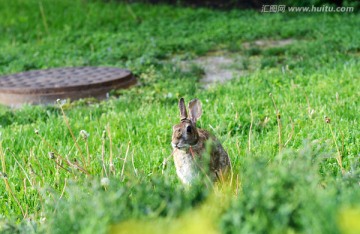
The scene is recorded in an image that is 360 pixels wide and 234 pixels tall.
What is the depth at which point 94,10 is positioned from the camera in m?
13.1

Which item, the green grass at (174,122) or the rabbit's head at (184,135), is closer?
the green grass at (174,122)

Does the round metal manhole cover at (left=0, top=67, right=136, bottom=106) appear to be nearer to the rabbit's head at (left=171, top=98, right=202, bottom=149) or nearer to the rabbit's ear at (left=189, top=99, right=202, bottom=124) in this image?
the rabbit's ear at (left=189, top=99, right=202, bottom=124)

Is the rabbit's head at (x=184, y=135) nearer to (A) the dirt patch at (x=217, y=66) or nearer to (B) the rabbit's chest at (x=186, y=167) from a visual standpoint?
(B) the rabbit's chest at (x=186, y=167)

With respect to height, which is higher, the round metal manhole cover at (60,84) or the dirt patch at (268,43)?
the round metal manhole cover at (60,84)

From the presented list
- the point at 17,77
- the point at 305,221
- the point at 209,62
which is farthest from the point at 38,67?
the point at 305,221

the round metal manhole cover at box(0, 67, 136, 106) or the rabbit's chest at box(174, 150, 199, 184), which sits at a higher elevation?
the rabbit's chest at box(174, 150, 199, 184)

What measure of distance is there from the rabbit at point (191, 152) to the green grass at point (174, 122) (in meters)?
0.10

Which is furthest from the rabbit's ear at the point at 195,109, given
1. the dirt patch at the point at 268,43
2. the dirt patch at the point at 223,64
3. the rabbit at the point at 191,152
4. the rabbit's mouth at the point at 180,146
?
the dirt patch at the point at 268,43

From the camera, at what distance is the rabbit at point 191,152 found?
3.33 meters

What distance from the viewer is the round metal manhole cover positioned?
22.4 feet

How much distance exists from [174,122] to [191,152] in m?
1.84

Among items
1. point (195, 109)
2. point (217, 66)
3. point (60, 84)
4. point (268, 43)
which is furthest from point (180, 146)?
point (268, 43)

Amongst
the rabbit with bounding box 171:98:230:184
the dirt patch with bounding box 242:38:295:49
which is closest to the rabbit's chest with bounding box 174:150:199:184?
the rabbit with bounding box 171:98:230:184

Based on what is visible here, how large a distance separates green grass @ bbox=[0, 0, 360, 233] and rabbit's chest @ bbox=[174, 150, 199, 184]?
3.5 inches
